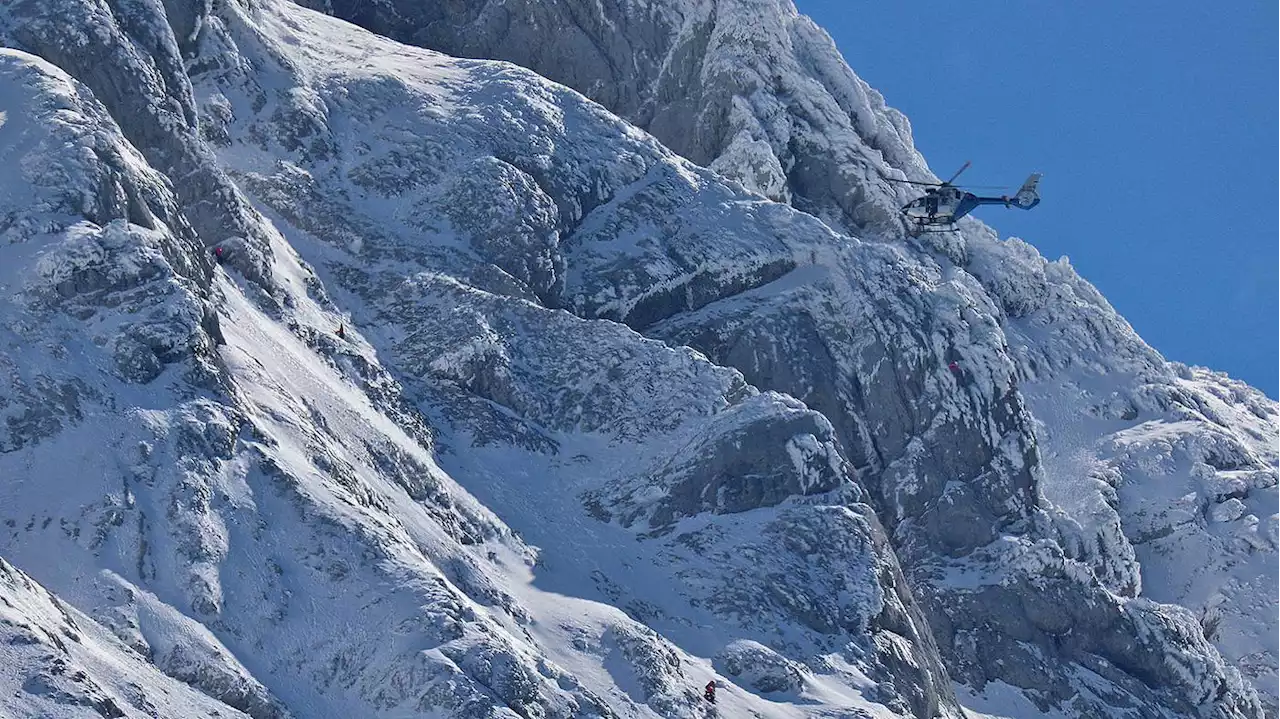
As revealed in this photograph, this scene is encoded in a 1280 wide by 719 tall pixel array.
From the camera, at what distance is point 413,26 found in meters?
137

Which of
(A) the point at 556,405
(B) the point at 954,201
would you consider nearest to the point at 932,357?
(B) the point at 954,201

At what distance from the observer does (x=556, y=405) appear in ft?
333

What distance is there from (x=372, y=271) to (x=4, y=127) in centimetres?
2203

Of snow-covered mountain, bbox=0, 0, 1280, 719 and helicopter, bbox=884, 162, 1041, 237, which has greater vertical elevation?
helicopter, bbox=884, 162, 1041, 237

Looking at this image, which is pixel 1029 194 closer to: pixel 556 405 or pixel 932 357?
pixel 932 357

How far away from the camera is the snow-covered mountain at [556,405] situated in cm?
7844

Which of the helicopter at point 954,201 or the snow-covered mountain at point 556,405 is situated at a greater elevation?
the helicopter at point 954,201

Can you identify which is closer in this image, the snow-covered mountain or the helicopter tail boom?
the snow-covered mountain

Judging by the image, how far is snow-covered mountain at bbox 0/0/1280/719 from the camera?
78.4 meters

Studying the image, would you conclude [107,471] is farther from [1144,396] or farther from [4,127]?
[1144,396]

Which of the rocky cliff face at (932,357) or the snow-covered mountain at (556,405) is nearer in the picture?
the snow-covered mountain at (556,405)

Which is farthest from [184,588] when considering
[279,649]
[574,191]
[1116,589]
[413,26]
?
[413,26]

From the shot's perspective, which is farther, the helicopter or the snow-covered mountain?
the helicopter

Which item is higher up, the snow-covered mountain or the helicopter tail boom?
the helicopter tail boom
